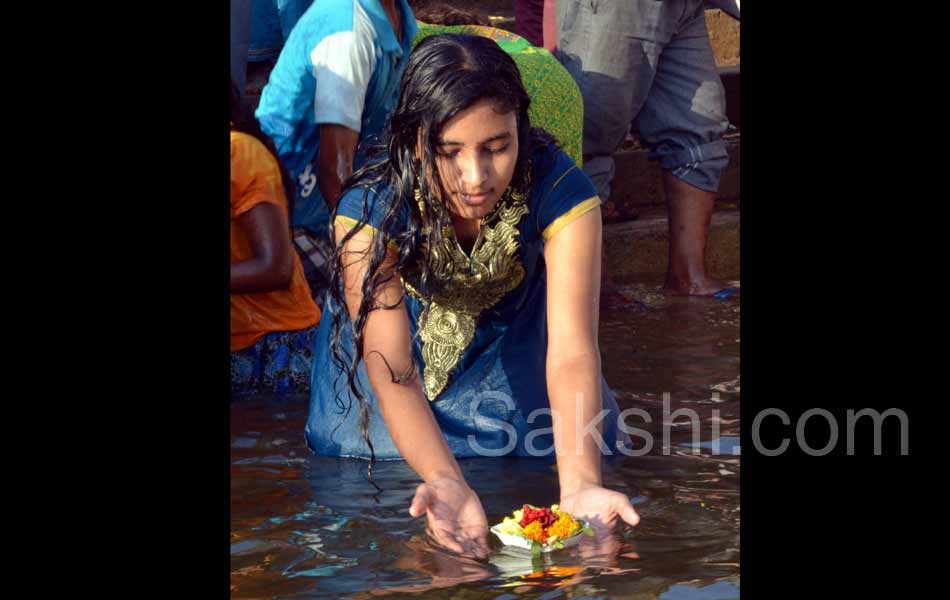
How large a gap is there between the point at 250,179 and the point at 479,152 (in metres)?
1.76

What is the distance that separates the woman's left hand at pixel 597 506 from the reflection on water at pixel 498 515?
0.18 feet

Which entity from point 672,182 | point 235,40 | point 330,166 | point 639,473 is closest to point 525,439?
point 639,473

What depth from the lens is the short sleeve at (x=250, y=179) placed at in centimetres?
466

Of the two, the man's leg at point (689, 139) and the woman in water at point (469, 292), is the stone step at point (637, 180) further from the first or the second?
the woman in water at point (469, 292)

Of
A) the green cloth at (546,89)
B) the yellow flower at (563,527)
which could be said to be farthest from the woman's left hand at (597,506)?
the green cloth at (546,89)

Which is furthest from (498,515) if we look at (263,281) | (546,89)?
(546,89)

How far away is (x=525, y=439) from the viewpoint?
12.8 feet

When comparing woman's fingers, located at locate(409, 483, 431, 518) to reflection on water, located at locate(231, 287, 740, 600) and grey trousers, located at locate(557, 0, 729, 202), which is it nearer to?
reflection on water, located at locate(231, 287, 740, 600)

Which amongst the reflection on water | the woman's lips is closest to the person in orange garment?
the reflection on water

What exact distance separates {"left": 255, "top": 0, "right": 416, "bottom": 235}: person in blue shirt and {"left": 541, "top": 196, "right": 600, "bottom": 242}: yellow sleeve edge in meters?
1.57

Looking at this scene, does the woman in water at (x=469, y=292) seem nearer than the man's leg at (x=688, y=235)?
Yes

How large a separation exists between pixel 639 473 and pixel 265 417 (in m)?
1.37
